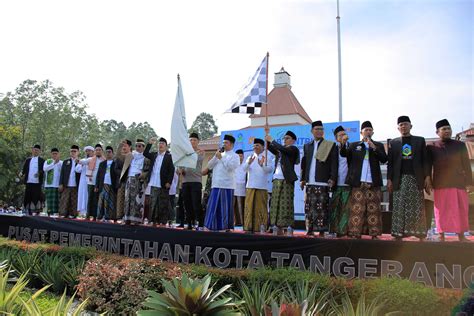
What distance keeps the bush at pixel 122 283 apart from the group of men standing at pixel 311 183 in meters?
1.72

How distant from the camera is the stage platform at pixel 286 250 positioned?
14.8ft

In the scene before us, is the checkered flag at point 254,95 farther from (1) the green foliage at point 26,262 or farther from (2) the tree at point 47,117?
(2) the tree at point 47,117

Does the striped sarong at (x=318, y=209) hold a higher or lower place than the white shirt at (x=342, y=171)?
lower

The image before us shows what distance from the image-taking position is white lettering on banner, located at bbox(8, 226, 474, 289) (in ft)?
14.8

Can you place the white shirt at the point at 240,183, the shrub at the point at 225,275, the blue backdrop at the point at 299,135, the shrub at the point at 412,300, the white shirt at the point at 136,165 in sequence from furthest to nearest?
the blue backdrop at the point at 299,135 → the white shirt at the point at 240,183 → the white shirt at the point at 136,165 → the shrub at the point at 225,275 → the shrub at the point at 412,300

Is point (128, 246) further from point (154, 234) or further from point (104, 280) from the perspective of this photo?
point (104, 280)

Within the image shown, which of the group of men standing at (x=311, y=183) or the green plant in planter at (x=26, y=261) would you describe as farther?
the green plant in planter at (x=26, y=261)

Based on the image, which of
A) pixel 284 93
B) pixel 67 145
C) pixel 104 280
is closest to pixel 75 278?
pixel 104 280

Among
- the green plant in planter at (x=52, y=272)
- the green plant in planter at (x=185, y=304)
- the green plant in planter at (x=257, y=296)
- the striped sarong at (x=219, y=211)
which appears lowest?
the green plant in planter at (x=52, y=272)

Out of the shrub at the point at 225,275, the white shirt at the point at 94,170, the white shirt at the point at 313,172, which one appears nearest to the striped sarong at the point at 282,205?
the white shirt at the point at 313,172

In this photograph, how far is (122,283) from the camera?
5.20 m

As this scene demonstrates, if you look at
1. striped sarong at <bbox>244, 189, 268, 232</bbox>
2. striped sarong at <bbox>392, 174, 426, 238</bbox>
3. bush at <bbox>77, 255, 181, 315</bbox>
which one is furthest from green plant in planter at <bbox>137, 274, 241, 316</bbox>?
striped sarong at <bbox>244, 189, 268, 232</bbox>

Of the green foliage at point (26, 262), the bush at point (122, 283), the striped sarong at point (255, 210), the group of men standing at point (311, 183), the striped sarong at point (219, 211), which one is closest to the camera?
the bush at point (122, 283)

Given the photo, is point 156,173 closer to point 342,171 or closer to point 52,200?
point 342,171
